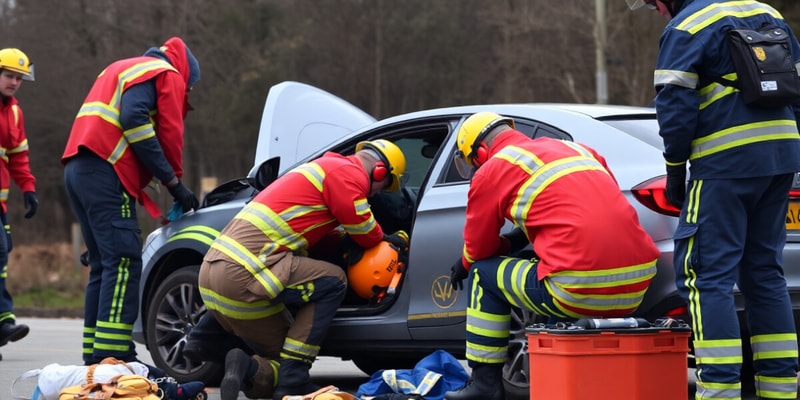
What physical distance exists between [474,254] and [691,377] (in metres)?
2.59

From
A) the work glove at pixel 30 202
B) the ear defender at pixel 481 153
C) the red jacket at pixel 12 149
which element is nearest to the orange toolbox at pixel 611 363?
the ear defender at pixel 481 153

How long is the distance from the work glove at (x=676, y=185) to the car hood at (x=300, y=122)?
2900mm

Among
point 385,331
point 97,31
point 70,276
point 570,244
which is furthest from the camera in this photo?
point 97,31

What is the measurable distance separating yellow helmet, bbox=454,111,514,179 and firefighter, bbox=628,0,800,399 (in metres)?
1.03

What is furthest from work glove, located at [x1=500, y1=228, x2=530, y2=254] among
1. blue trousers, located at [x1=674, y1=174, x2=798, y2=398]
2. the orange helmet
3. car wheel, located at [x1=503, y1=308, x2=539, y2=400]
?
blue trousers, located at [x1=674, y1=174, x2=798, y2=398]

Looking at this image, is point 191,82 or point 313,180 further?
point 191,82

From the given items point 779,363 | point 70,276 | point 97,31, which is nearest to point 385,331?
point 779,363

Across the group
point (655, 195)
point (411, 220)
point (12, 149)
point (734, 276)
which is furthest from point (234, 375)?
point (12, 149)

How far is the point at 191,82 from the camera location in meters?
7.88

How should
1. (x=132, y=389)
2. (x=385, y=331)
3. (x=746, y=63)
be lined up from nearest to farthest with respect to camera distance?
1. (x=746, y=63)
2. (x=132, y=389)
3. (x=385, y=331)

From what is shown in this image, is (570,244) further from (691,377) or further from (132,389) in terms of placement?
(691,377)

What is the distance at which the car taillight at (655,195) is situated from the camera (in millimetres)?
5535

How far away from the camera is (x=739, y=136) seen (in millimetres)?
4945

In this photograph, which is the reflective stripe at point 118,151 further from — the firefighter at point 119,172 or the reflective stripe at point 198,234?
the reflective stripe at point 198,234
